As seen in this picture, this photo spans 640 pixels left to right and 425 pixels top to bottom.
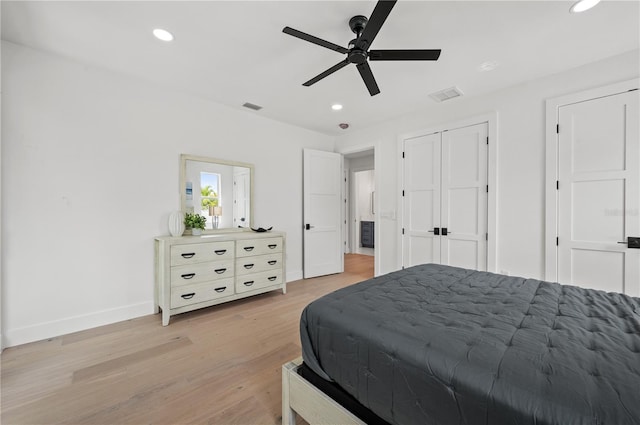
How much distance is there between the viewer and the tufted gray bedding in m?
0.76

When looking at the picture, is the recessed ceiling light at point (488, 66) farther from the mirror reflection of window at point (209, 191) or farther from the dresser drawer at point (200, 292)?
the dresser drawer at point (200, 292)

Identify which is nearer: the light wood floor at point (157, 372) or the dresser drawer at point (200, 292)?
the light wood floor at point (157, 372)

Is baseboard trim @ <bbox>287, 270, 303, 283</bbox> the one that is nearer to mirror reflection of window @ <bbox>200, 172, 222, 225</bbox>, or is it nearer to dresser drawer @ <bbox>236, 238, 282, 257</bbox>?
dresser drawer @ <bbox>236, 238, 282, 257</bbox>

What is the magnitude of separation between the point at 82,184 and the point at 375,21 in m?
3.04

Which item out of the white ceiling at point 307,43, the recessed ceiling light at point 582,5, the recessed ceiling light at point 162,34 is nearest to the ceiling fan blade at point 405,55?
the white ceiling at point 307,43

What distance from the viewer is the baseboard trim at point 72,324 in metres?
2.31

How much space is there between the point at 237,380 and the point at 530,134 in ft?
12.2

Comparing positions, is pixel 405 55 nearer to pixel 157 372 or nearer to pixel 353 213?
pixel 157 372

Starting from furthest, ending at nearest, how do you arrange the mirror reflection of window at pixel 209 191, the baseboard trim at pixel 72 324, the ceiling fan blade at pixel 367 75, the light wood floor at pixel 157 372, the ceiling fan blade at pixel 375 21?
the mirror reflection of window at pixel 209 191 → the baseboard trim at pixel 72 324 → the ceiling fan blade at pixel 367 75 → the light wood floor at pixel 157 372 → the ceiling fan blade at pixel 375 21

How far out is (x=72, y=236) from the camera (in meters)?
2.58

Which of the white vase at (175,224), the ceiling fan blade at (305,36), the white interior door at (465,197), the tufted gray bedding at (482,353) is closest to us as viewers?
the tufted gray bedding at (482,353)

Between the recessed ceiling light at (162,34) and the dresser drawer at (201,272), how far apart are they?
2.14 m

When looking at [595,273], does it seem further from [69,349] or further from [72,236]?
[72,236]

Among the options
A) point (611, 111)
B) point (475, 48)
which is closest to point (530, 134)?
point (611, 111)
